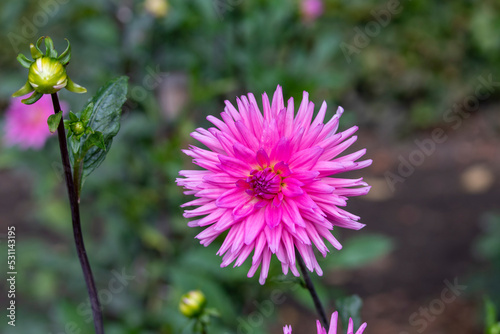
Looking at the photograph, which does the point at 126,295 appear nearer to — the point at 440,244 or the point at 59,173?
the point at 59,173

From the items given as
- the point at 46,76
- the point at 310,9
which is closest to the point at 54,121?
the point at 46,76

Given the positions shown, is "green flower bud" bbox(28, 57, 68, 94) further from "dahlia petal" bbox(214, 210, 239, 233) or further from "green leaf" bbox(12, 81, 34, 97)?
"dahlia petal" bbox(214, 210, 239, 233)

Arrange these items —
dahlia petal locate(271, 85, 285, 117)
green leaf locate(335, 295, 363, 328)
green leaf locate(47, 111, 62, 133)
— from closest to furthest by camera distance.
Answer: green leaf locate(47, 111, 62, 133) < dahlia petal locate(271, 85, 285, 117) < green leaf locate(335, 295, 363, 328)

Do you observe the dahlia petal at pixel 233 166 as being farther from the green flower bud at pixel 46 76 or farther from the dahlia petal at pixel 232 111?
the green flower bud at pixel 46 76

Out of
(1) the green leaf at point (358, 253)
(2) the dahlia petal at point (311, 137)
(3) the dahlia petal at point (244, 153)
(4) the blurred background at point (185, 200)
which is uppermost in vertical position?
(4) the blurred background at point (185, 200)

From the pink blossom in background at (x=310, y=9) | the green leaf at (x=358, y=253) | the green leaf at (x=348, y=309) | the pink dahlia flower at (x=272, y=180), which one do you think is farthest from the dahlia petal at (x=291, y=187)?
the pink blossom in background at (x=310, y=9)

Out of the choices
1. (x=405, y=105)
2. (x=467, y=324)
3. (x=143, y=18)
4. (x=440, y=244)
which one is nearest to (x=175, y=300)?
(x=143, y=18)

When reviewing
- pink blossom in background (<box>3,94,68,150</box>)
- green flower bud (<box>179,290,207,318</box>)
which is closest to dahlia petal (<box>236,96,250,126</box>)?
green flower bud (<box>179,290,207,318</box>)
